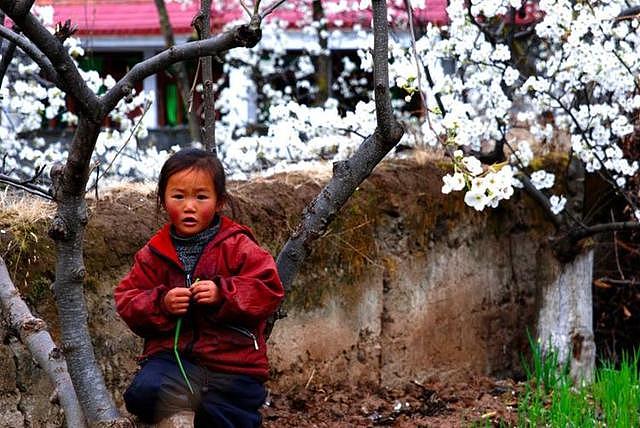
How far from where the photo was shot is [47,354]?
3.30m

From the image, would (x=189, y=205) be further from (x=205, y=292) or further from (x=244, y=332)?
(x=244, y=332)

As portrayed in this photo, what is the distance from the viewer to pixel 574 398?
16.0 feet

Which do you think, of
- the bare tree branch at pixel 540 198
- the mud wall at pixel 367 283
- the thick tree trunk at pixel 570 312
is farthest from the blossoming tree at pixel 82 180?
the thick tree trunk at pixel 570 312

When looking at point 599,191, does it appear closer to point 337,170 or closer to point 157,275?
point 337,170

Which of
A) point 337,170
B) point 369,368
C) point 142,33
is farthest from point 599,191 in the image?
point 142,33

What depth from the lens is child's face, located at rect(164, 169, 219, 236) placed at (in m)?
3.33

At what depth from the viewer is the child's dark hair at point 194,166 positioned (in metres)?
3.35

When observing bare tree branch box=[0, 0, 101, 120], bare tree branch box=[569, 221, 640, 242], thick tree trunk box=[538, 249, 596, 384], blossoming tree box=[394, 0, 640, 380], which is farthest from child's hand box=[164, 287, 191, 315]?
thick tree trunk box=[538, 249, 596, 384]

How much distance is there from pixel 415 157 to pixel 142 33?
10.6 metres

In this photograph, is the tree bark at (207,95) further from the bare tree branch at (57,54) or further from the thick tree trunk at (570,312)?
the thick tree trunk at (570,312)

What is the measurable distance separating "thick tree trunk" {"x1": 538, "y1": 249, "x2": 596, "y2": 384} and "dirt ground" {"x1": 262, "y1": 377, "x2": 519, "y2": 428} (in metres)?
1.06

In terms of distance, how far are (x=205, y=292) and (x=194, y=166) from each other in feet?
1.39

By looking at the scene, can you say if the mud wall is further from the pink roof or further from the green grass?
the pink roof

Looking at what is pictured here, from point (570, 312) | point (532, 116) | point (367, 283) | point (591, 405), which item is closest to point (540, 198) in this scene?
point (532, 116)
